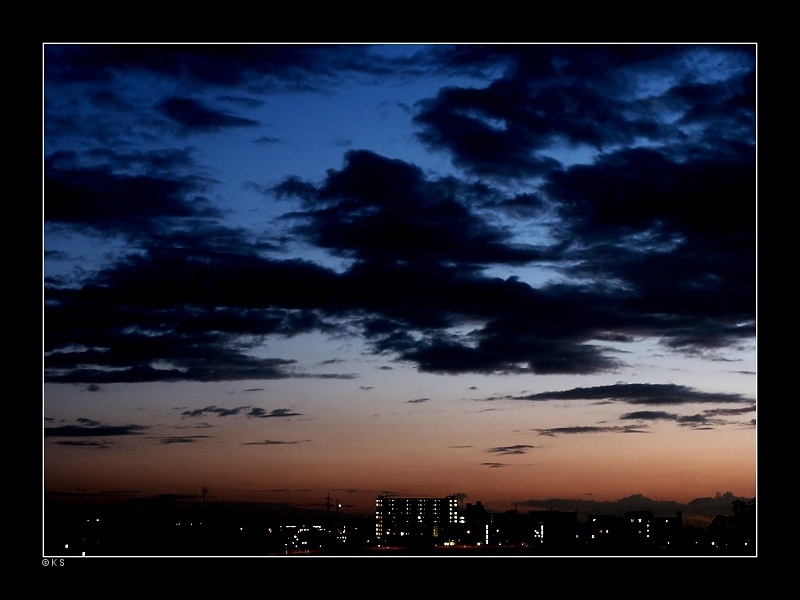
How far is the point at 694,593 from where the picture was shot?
4098 mm

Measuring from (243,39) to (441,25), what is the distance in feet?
3.29

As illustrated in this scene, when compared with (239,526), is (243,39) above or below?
above

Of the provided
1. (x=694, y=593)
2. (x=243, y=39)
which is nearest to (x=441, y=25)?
(x=243, y=39)

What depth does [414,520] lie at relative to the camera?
18.8 ft

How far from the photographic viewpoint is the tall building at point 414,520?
4.97 meters

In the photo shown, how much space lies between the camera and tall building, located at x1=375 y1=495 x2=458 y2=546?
196 inches
